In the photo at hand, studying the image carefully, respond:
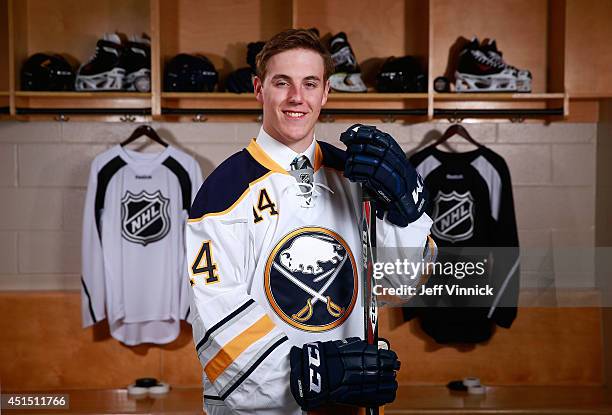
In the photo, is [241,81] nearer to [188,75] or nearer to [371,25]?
[188,75]

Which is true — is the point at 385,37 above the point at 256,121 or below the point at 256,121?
above

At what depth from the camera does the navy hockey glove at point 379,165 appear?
134 centimetres

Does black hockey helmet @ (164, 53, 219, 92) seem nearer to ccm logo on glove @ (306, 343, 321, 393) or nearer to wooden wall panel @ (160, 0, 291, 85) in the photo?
wooden wall panel @ (160, 0, 291, 85)

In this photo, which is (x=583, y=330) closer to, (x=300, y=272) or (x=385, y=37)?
(x=385, y=37)

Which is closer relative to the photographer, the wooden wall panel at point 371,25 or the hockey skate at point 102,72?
the hockey skate at point 102,72

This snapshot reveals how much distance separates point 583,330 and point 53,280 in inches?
85.0

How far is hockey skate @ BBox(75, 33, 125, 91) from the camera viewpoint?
9.17 feet

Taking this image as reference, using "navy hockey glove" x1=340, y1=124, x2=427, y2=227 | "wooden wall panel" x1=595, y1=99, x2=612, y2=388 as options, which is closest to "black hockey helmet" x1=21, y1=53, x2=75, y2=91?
"navy hockey glove" x1=340, y1=124, x2=427, y2=227

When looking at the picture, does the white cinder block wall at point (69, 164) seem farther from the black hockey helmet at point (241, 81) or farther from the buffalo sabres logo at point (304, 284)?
the buffalo sabres logo at point (304, 284)

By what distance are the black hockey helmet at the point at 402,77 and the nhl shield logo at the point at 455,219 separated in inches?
17.8

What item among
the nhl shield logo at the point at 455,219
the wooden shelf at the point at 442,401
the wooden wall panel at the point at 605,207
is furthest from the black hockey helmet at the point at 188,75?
the wooden wall panel at the point at 605,207

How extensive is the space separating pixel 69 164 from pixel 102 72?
43 cm

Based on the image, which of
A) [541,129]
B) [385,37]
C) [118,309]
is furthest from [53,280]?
[541,129]

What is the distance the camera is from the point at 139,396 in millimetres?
2748
